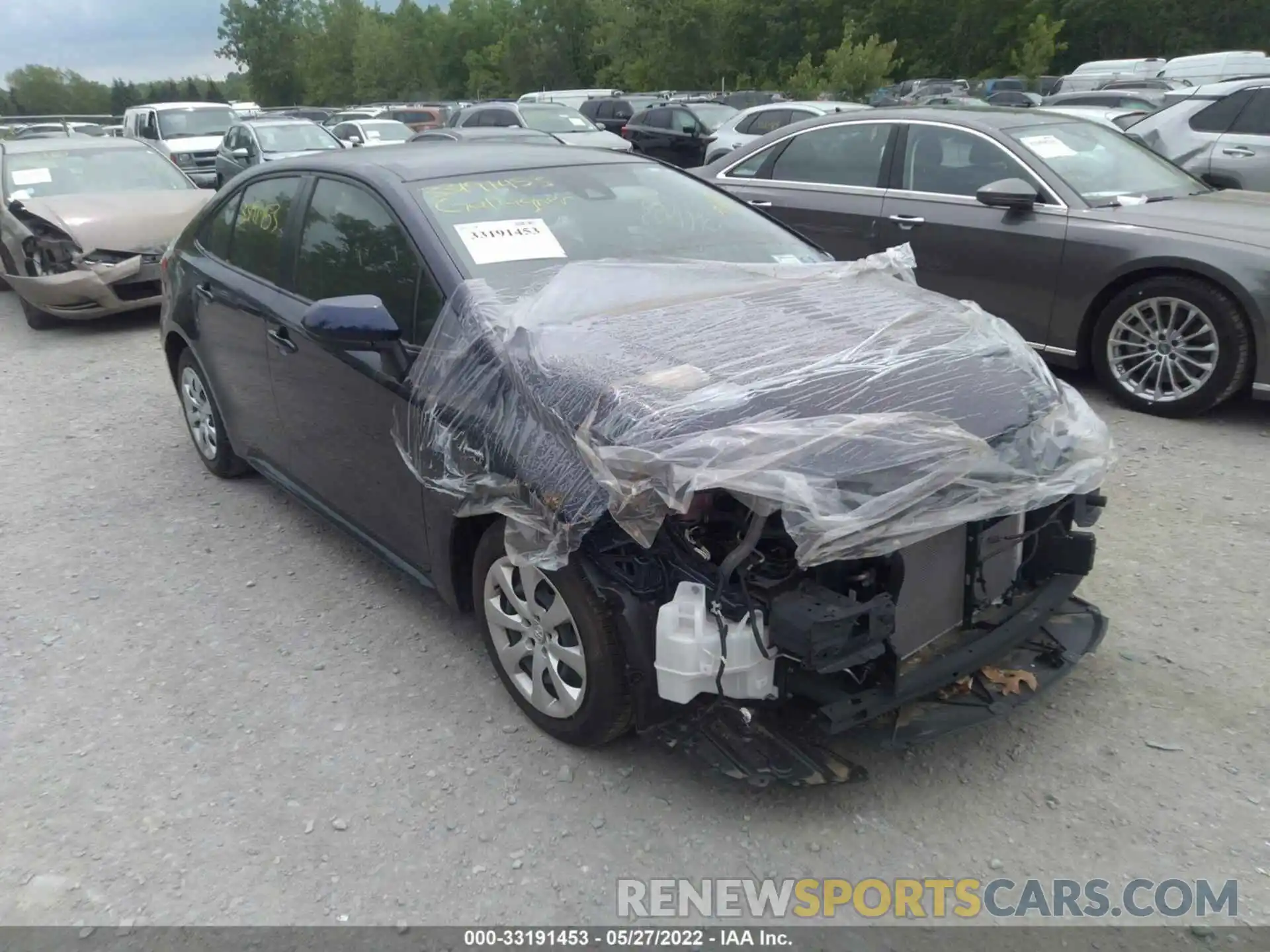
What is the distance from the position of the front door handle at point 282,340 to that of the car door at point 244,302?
0.08m

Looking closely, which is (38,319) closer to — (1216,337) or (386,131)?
(1216,337)

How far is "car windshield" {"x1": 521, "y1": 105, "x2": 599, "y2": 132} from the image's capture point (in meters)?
17.8

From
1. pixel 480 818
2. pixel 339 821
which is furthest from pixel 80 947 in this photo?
pixel 480 818

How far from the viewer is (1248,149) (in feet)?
→ 28.5

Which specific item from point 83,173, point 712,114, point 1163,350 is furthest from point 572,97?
point 1163,350

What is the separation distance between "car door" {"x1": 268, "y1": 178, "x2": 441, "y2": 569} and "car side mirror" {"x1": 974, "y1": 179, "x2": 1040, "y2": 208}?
3.69m

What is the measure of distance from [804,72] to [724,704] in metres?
36.7

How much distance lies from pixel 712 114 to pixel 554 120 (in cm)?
345

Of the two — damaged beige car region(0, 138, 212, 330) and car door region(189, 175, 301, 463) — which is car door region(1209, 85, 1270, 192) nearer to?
car door region(189, 175, 301, 463)

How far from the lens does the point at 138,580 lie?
4320mm

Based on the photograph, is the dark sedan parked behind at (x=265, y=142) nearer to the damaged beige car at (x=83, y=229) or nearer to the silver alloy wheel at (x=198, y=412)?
the damaged beige car at (x=83, y=229)

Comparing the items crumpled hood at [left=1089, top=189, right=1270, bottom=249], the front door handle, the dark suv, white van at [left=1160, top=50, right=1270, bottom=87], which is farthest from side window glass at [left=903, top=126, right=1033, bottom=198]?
white van at [left=1160, top=50, right=1270, bottom=87]

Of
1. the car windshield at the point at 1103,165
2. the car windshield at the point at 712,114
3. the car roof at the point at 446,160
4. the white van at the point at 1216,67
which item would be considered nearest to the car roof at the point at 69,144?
the car roof at the point at 446,160

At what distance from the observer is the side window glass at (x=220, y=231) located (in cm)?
468
